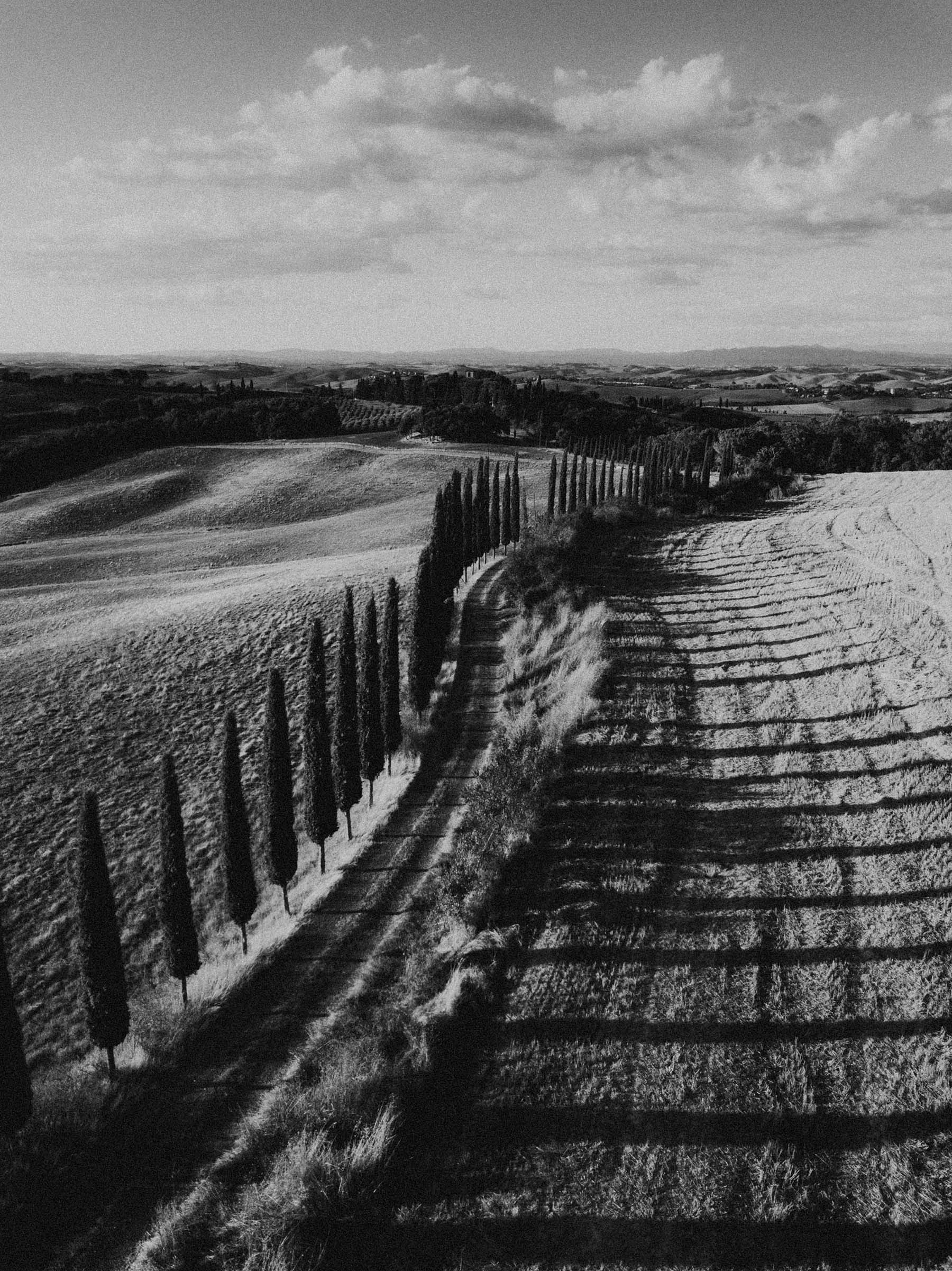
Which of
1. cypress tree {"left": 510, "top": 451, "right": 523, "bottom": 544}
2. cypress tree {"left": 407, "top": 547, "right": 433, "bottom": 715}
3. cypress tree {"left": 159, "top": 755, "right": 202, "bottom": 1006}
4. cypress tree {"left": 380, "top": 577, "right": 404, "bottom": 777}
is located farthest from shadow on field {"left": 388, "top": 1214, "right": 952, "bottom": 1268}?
cypress tree {"left": 510, "top": 451, "right": 523, "bottom": 544}

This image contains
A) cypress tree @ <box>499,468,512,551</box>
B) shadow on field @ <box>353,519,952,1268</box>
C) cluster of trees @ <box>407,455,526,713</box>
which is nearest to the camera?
shadow on field @ <box>353,519,952,1268</box>

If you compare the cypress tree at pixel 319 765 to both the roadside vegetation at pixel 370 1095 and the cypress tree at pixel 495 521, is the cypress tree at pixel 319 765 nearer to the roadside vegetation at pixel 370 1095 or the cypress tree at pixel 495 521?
the roadside vegetation at pixel 370 1095

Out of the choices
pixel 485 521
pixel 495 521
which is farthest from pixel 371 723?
pixel 495 521

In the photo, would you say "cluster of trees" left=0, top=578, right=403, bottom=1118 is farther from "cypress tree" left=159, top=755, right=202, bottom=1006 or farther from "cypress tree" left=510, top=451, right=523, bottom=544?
"cypress tree" left=510, top=451, right=523, bottom=544

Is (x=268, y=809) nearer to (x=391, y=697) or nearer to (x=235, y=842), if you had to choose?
(x=235, y=842)

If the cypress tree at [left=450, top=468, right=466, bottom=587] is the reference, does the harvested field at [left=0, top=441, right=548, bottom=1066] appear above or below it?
below

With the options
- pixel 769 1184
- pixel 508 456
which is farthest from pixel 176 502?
pixel 769 1184
